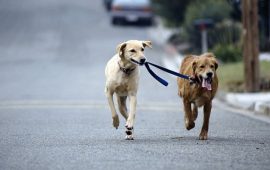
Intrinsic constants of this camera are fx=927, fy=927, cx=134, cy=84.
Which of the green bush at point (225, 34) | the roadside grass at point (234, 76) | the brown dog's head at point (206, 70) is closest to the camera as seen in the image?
the brown dog's head at point (206, 70)

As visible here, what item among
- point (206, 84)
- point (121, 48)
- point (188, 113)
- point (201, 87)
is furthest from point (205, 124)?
point (121, 48)

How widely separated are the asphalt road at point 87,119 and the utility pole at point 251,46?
6.68 feet

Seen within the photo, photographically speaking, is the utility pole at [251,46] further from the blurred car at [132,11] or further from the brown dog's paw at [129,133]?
the blurred car at [132,11]

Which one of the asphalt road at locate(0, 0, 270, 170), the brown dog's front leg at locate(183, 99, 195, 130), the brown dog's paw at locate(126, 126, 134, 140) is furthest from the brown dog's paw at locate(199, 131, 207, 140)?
the brown dog's paw at locate(126, 126, 134, 140)

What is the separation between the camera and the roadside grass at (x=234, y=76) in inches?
1006

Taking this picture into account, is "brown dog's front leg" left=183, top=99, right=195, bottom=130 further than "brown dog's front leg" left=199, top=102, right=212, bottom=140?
Yes

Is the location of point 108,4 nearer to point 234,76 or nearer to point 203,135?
point 234,76

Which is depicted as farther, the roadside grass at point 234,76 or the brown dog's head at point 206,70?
the roadside grass at point 234,76

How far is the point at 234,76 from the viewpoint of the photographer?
90.0 ft

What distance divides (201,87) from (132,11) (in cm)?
3382

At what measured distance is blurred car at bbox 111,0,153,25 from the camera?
154 ft

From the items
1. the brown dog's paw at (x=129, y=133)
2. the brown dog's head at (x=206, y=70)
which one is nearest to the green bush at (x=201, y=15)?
the brown dog's paw at (x=129, y=133)

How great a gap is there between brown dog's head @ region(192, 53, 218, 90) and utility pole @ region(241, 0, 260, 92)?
11.1m

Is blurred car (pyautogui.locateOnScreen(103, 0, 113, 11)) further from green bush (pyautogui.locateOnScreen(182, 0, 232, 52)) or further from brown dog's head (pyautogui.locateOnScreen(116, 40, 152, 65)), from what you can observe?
brown dog's head (pyautogui.locateOnScreen(116, 40, 152, 65))
